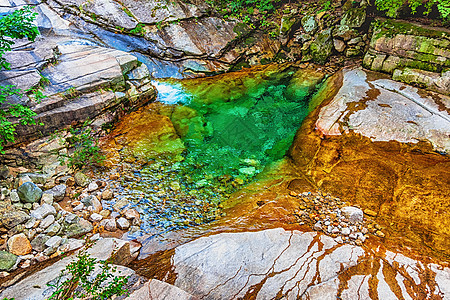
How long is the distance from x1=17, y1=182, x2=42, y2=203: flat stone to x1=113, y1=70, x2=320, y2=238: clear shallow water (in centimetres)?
143

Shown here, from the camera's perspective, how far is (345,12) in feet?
32.8

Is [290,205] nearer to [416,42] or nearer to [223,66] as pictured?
[416,42]

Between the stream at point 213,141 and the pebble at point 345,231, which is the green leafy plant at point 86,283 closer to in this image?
the stream at point 213,141

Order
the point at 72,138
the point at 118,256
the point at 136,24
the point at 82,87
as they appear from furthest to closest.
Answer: the point at 136,24 < the point at 82,87 < the point at 72,138 < the point at 118,256

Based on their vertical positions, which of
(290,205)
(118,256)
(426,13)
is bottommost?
(290,205)

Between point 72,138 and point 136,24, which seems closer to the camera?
point 72,138

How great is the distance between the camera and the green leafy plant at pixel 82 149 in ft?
17.3

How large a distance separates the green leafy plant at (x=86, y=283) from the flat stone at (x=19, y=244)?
3.29 ft

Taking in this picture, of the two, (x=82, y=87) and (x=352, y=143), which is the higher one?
(x=82, y=87)

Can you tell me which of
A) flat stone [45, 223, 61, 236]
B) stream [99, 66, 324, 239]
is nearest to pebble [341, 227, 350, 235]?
stream [99, 66, 324, 239]

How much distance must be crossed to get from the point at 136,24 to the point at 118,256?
31.3ft

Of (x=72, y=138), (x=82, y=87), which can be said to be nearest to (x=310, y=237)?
(x=72, y=138)

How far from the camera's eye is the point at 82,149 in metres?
5.58

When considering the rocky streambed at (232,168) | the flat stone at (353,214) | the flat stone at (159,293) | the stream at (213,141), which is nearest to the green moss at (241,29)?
the stream at (213,141)
